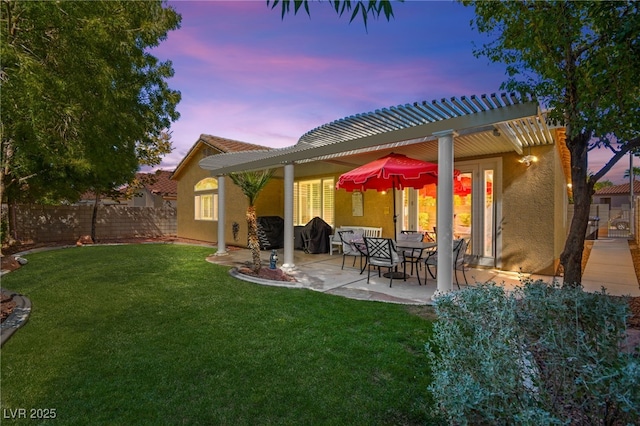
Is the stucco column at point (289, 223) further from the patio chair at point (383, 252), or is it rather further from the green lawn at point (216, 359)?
the patio chair at point (383, 252)

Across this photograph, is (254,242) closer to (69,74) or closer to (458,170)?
(69,74)

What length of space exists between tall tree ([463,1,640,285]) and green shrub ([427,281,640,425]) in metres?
1.42

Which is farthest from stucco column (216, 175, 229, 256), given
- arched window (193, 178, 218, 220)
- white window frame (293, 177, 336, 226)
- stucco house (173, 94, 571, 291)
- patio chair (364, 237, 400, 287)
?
patio chair (364, 237, 400, 287)

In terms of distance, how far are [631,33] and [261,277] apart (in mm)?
6722

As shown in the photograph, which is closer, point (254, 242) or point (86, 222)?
point (254, 242)

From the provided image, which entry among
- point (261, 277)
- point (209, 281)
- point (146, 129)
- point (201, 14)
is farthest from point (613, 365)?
point (146, 129)

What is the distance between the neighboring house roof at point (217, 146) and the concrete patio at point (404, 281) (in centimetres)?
646

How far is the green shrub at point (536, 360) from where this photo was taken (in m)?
1.59

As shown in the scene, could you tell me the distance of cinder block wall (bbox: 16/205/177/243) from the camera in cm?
1454

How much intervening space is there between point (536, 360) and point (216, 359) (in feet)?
9.52

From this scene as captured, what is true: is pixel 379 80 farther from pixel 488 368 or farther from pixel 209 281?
pixel 488 368

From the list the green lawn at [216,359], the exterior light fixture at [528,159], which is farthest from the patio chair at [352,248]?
the exterior light fixture at [528,159]

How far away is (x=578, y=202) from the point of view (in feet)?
12.3

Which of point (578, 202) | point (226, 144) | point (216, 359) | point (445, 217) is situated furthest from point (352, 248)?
point (226, 144)
